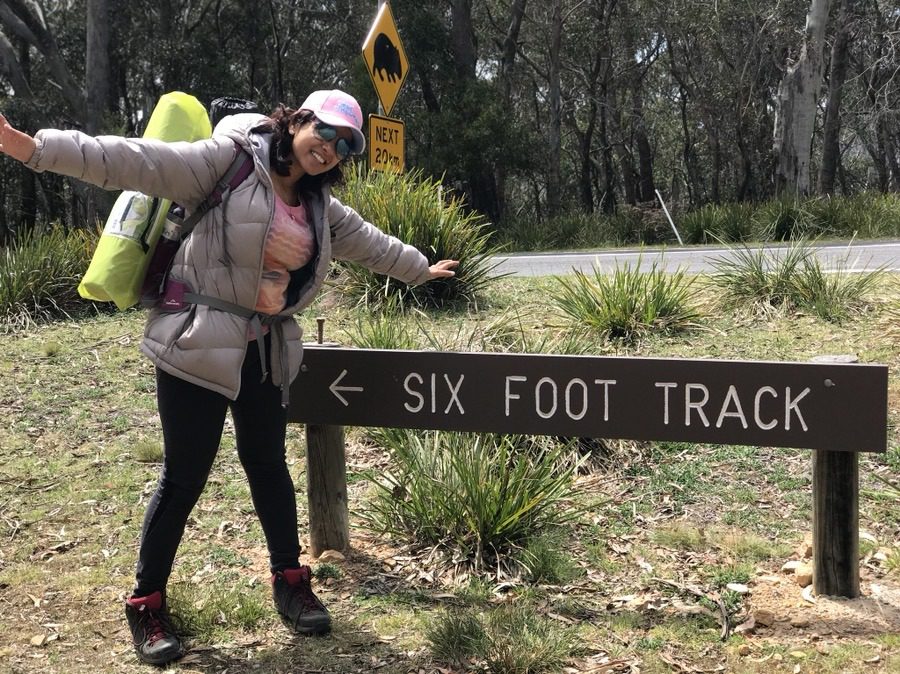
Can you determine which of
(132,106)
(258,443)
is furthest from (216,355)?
(132,106)

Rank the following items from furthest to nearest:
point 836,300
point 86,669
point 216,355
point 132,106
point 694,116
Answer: point 694,116
point 132,106
point 836,300
point 86,669
point 216,355

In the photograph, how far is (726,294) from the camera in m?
7.20

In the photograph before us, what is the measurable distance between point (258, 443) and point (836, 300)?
4.86 meters

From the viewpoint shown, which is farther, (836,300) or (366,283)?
(366,283)

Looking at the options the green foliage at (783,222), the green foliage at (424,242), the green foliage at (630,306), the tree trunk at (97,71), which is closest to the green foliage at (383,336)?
the green foliage at (424,242)

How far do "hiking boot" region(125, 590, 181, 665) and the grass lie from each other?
0.21 ft

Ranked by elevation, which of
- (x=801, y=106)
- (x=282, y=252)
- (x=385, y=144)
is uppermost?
(x=801, y=106)

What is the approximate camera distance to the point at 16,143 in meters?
2.61

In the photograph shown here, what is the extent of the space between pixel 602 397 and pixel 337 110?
134 centimetres

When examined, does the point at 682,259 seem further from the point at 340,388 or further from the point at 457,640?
the point at 457,640

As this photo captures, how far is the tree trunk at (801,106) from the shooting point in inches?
688

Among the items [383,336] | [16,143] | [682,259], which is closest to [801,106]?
[682,259]

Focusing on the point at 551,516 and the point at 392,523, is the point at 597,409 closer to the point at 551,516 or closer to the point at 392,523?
the point at 551,516

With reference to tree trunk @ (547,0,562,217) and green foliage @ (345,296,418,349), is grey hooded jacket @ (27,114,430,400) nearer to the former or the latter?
green foliage @ (345,296,418,349)
